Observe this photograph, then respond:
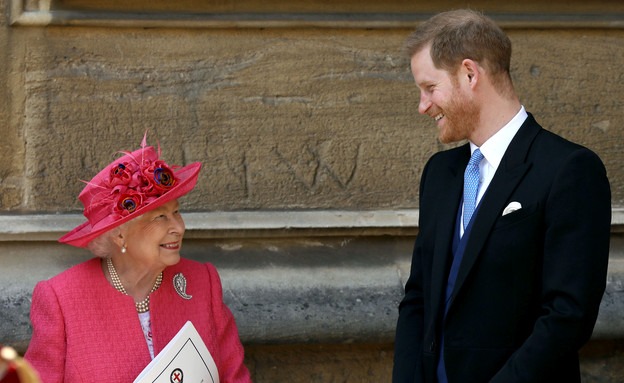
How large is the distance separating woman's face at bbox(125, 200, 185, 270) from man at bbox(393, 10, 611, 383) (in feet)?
2.43

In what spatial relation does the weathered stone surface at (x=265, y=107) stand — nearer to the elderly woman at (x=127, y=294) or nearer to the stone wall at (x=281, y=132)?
the stone wall at (x=281, y=132)

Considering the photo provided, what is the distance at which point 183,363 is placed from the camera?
2395mm

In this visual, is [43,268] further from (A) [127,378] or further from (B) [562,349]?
(B) [562,349]

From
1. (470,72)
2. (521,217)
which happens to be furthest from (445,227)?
(470,72)

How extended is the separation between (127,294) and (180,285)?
0.17m

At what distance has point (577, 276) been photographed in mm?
1954

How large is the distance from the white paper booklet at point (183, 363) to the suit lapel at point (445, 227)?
73 centimetres

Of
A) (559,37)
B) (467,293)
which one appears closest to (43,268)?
(467,293)

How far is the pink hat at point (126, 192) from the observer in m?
2.46

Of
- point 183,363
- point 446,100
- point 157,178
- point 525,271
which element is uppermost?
point 446,100

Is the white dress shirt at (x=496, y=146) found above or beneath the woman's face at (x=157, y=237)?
above

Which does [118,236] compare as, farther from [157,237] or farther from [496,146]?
[496,146]

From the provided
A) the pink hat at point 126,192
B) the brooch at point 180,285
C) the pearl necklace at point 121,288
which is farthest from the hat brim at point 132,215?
the brooch at point 180,285

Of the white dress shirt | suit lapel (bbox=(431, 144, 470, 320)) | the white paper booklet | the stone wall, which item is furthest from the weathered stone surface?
the white dress shirt
